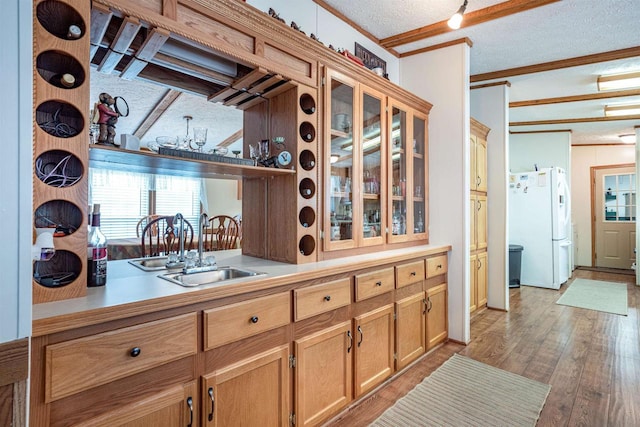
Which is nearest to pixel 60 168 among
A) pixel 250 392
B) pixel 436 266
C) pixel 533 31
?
pixel 250 392

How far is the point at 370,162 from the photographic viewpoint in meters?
2.48

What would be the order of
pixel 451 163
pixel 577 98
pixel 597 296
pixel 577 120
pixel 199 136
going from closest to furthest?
pixel 199 136
pixel 451 163
pixel 577 98
pixel 597 296
pixel 577 120

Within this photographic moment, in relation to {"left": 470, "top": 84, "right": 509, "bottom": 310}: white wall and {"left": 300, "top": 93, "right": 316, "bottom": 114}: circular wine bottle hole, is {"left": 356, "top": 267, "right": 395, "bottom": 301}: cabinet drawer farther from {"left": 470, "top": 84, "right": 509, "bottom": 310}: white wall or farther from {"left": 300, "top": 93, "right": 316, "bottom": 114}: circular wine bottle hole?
{"left": 470, "top": 84, "right": 509, "bottom": 310}: white wall

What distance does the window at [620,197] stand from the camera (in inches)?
260

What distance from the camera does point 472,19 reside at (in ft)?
8.76

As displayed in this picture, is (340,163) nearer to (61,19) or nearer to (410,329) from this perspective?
(410,329)

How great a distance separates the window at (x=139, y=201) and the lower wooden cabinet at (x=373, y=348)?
11.2 feet

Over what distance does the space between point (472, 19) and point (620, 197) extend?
6.36 m

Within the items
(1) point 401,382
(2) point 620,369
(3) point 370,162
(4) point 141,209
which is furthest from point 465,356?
(4) point 141,209

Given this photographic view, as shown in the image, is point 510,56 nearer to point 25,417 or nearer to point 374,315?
point 374,315

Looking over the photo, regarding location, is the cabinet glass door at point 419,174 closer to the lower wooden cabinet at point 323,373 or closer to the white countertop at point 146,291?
the white countertop at point 146,291

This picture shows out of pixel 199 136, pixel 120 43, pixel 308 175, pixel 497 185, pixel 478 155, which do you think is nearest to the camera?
pixel 120 43

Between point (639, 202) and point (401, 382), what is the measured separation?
5.66 m

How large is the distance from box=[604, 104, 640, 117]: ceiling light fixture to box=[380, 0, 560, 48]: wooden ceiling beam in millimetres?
3371
